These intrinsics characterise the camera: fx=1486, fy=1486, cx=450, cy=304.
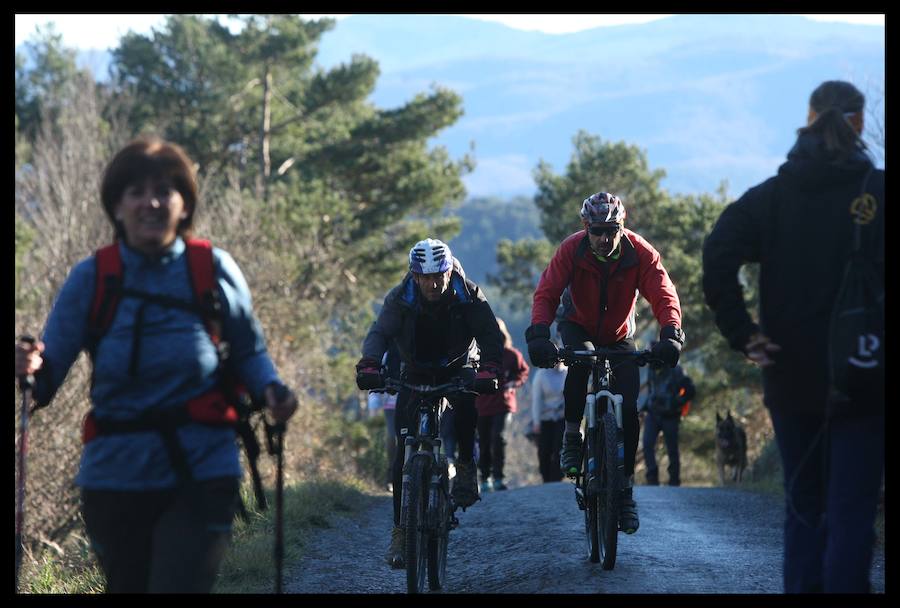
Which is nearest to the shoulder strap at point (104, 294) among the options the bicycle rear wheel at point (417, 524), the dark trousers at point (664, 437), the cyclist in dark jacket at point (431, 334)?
the bicycle rear wheel at point (417, 524)

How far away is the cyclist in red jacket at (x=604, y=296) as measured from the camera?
28.2ft

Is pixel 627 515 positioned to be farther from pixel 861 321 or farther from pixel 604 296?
pixel 861 321

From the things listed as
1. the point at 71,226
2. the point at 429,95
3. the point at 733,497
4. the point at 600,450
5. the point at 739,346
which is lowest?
the point at 733,497

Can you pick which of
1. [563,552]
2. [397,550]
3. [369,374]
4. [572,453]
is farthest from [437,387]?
[563,552]

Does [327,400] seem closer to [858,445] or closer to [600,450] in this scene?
[600,450]

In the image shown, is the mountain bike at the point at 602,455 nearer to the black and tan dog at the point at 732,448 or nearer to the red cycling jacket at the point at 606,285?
the red cycling jacket at the point at 606,285

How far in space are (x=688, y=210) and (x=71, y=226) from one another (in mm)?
17867

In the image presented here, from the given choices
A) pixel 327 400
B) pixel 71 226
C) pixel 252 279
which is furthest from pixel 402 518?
pixel 327 400

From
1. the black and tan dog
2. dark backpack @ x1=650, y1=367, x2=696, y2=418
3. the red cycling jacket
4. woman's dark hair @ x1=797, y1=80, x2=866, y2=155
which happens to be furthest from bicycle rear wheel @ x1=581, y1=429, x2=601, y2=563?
the black and tan dog

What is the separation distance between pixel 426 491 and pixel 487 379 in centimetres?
71

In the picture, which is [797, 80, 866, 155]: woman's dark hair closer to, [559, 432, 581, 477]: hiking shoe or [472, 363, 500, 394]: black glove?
[472, 363, 500, 394]: black glove

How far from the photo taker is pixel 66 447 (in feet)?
76.6

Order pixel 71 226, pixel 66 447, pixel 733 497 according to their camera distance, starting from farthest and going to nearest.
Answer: pixel 71 226 → pixel 66 447 → pixel 733 497

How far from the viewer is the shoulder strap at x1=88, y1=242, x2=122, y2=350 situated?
5.02 meters
